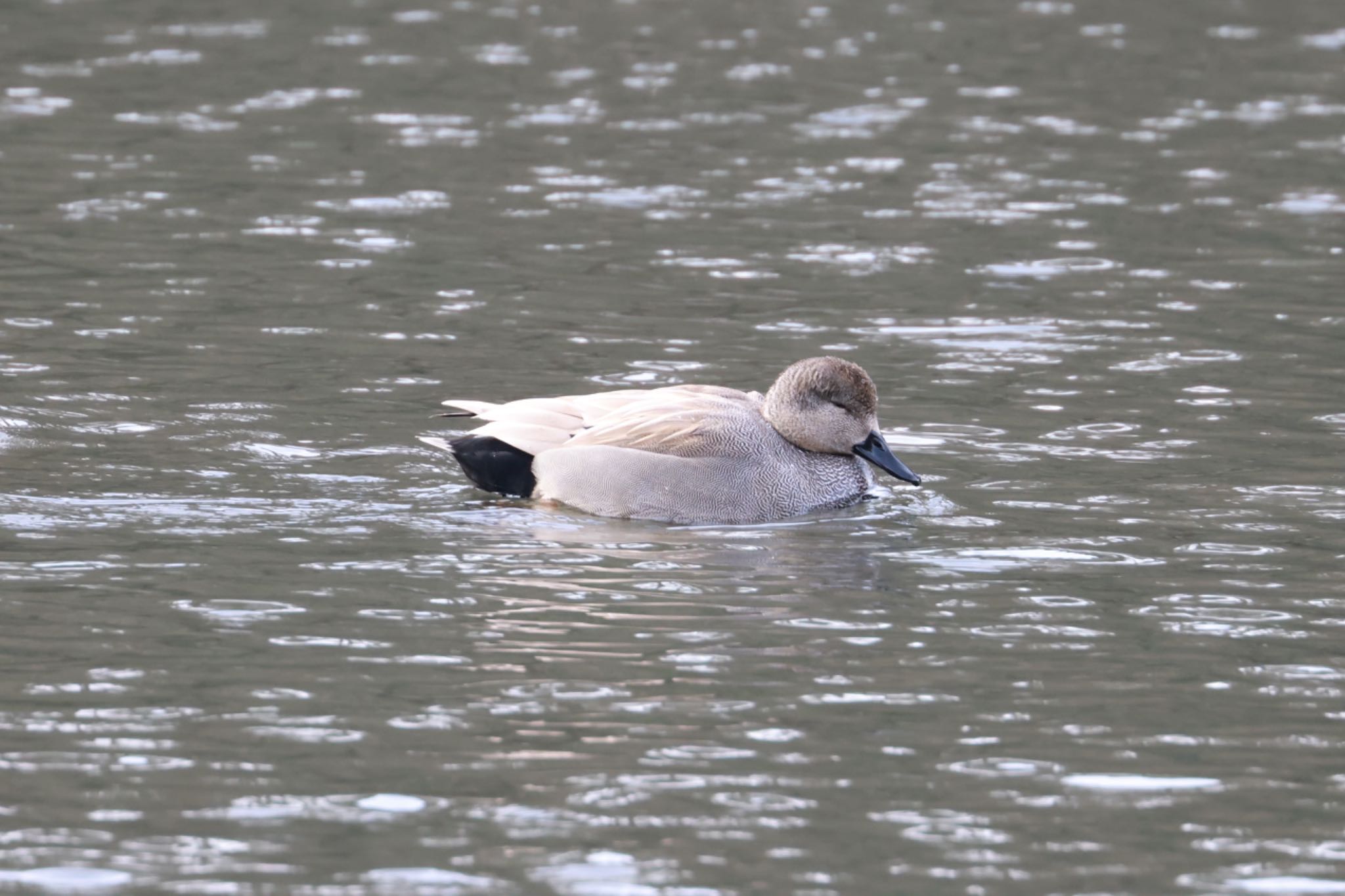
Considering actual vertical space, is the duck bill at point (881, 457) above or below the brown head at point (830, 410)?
below

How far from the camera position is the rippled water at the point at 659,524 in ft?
21.1

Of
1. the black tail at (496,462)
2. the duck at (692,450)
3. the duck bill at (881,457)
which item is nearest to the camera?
the duck at (692,450)

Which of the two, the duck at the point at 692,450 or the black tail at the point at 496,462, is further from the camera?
the black tail at the point at 496,462

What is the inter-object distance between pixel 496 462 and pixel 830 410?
5.46ft

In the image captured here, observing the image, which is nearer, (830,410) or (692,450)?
(692,450)

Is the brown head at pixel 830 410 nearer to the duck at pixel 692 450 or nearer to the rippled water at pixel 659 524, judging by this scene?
the duck at pixel 692 450

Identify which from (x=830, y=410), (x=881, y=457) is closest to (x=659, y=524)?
(x=830, y=410)

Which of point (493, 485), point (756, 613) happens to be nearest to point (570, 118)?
point (493, 485)

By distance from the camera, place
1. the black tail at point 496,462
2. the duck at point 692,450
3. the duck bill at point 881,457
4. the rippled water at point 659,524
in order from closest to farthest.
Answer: the rippled water at point 659,524
the duck at point 692,450
the duck bill at point 881,457
the black tail at point 496,462

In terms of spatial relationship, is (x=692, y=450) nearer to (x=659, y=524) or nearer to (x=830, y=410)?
(x=659, y=524)

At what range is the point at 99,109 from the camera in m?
21.3

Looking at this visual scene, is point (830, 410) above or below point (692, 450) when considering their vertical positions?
above

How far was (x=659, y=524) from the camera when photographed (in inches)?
392

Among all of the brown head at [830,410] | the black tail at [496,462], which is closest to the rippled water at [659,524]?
the black tail at [496,462]
